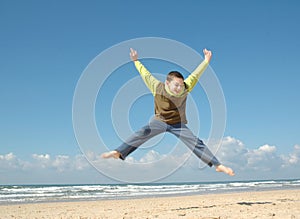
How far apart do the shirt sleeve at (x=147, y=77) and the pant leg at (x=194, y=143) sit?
1004 millimetres

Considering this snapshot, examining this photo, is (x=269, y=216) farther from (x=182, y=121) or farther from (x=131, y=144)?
(x=131, y=144)

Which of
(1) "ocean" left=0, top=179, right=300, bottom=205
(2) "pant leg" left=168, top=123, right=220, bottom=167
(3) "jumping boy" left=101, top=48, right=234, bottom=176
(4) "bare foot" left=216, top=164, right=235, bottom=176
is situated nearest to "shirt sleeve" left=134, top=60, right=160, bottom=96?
(3) "jumping boy" left=101, top=48, right=234, bottom=176

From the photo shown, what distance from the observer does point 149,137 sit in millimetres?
8211

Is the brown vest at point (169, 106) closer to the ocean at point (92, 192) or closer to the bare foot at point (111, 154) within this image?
the bare foot at point (111, 154)

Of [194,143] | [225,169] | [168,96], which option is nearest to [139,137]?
[168,96]

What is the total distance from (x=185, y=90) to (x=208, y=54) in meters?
1.06

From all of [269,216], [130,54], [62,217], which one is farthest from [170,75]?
[62,217]

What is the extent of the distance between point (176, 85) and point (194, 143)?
54.7 inches

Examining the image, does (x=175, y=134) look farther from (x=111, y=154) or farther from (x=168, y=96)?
(x=111, y=154)

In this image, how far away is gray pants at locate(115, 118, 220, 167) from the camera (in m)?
8.14

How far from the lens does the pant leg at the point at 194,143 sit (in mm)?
8312

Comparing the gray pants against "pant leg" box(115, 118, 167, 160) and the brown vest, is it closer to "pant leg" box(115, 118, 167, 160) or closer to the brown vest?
"pant leg" box(115, 118, 167, 160)

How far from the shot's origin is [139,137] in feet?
26.7

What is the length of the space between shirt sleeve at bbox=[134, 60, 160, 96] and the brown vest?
105 mm
